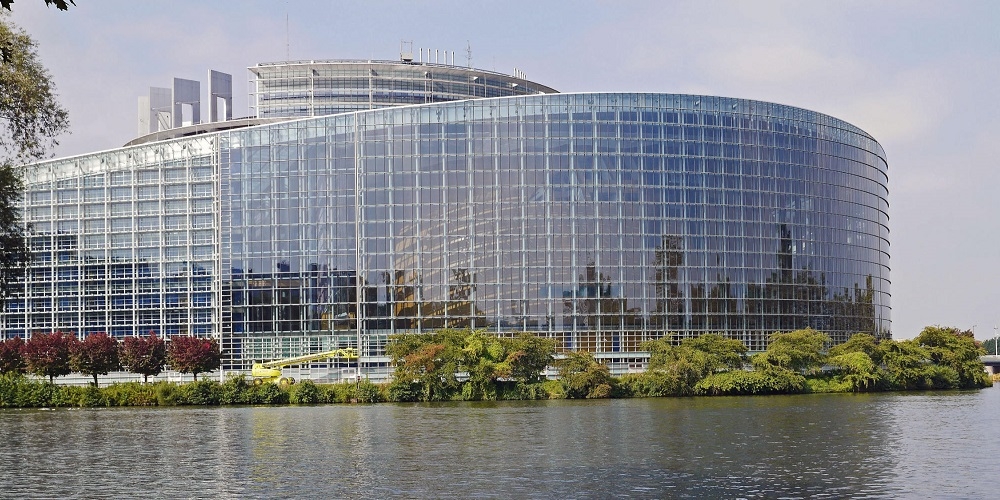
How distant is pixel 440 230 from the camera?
15075 centimetres

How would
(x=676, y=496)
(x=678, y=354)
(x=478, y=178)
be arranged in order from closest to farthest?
(x=676, y=496) < (x=678, y=354) < (x=478, y=178)

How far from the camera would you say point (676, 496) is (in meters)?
46.6

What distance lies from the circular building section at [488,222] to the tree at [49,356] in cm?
2280

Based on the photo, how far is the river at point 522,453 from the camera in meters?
49.9

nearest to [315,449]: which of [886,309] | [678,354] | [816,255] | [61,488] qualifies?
[61,488]

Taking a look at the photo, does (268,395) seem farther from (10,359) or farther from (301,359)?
(10,359)

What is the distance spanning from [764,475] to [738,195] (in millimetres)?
108379

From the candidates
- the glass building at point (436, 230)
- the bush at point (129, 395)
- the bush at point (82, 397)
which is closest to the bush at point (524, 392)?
the glass building at point (436, 230)

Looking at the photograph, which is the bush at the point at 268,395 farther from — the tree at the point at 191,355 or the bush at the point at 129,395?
the tree at the point at 191,355

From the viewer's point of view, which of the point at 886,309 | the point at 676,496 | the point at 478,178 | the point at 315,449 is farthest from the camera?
the point at 886,309

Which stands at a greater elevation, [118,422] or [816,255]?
[816,255]

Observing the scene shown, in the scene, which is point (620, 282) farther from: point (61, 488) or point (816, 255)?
point (61, 488)

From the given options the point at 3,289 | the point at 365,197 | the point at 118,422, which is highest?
the point at 365,197

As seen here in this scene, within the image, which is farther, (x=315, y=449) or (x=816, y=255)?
(x=816, y=255)
